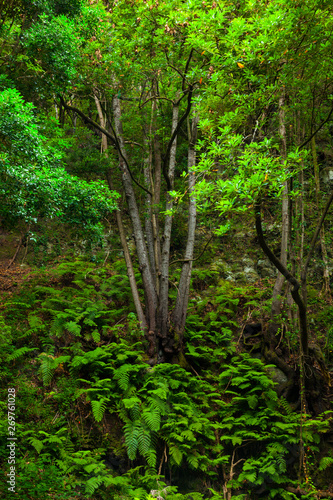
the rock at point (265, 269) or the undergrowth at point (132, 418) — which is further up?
the rock at point (265, 269)

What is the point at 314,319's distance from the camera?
9.21 m

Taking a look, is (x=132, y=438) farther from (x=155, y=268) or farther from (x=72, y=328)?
(x=155, y=268)

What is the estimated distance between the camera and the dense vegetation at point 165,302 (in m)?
5.47

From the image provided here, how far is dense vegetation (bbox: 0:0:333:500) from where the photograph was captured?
5469mm

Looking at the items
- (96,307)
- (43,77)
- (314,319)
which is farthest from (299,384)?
(43,77)

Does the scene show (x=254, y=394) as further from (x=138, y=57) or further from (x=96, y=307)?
(x=138, y=57)

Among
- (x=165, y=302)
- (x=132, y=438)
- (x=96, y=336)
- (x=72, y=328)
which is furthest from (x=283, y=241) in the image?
(x=132, y=438)

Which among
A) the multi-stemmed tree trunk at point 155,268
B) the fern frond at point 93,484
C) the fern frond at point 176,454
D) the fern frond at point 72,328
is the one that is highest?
the multi-stemmed tree trunk at point 155,268

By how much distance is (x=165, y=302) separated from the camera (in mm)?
8633

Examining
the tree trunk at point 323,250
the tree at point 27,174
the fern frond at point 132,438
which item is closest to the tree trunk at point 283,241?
the tree trunk at point 323,250

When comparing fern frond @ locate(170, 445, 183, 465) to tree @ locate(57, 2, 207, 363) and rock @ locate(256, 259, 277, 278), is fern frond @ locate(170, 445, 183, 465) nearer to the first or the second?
tree @ locate(57, 2, 207, 363)

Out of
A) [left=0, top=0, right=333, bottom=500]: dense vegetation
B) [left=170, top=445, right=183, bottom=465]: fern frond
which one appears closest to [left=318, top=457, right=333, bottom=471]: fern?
[left=0, top=0, right=333, bottom=500]: dense vegetation

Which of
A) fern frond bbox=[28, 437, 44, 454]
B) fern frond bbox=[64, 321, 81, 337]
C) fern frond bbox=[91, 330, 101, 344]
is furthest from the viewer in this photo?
fern frond bbox=[91, 330, 101, 344]

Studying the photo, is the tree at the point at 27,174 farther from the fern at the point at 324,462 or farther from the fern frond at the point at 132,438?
the fern at the point at 324,462
